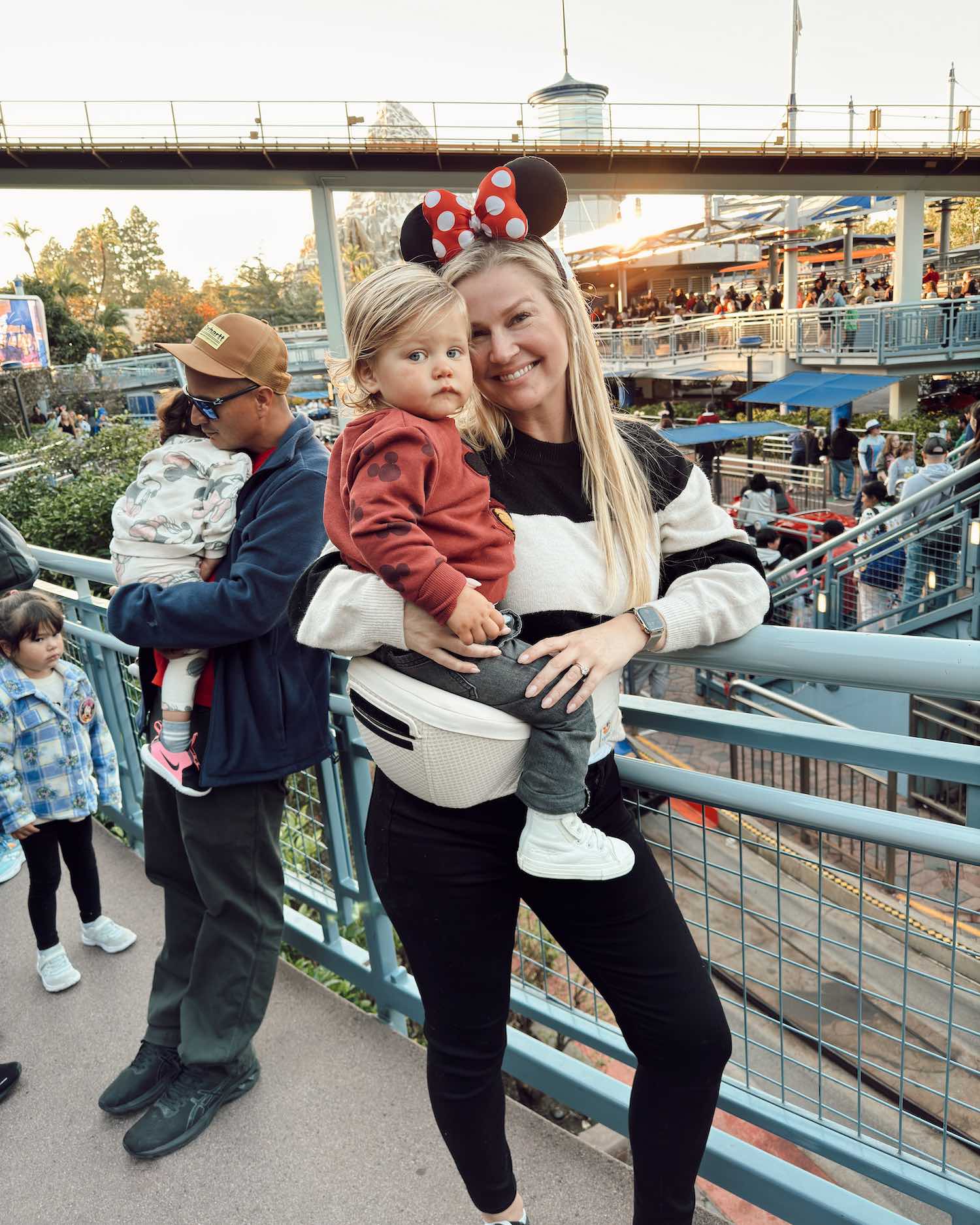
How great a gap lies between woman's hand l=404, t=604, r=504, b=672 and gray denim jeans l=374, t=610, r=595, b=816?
20 mm

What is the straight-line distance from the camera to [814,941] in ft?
5.97

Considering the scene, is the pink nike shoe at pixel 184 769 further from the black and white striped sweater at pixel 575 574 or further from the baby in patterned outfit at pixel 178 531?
the black and white striped sweater at pixel 575 574

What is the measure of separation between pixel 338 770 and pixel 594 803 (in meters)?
1.29

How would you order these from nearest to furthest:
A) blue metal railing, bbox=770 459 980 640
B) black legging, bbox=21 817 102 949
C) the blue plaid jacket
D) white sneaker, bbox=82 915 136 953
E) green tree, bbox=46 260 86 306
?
the blue plaid jacket → black legging, bbox=21 817 102 949 → white sneaker, bbox=82 915 136 953 → blue metal railing, bbox=770 459 980 640 → green tree, bbox=46 260 86 306

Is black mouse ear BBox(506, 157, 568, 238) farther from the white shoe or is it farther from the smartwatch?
the white shoe

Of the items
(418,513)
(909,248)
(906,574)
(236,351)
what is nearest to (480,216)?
(418,513)

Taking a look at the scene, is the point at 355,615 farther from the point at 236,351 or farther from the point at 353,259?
the point at 353,259

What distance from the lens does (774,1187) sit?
1.83 meters

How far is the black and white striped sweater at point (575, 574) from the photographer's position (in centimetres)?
152

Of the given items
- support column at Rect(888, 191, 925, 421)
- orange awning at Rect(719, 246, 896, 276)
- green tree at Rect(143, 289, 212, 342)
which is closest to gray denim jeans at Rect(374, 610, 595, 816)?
support column at Rect(888, 191, 925, 421)

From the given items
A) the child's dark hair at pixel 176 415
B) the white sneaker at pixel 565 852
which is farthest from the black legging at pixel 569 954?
the child's dark hair at pixel 176 415

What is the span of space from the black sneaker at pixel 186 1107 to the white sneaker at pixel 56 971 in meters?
0.75

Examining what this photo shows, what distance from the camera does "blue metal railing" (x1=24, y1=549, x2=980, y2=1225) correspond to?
1.52 m

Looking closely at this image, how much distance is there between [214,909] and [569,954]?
105 cm
